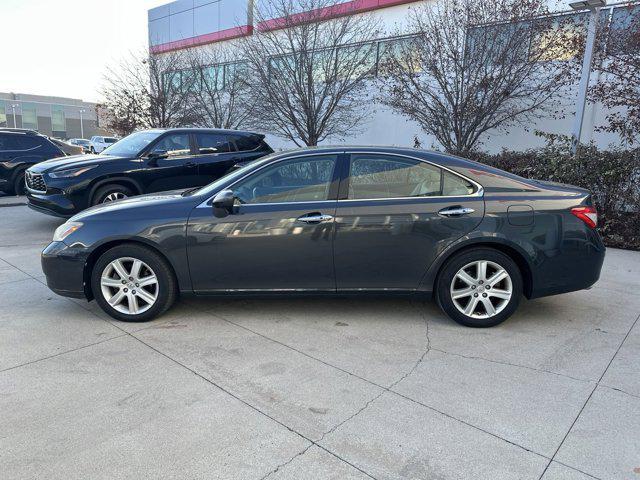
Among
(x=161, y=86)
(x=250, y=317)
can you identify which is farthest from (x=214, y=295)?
(x=161, y=86)

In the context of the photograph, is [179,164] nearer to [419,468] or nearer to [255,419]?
[255,419]

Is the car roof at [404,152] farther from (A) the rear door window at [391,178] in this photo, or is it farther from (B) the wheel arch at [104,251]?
(B) the wheel arch at [104,251]

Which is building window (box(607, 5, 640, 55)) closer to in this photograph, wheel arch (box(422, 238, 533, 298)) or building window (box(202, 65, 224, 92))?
wheel arch (box(422, 238, 533, 298))

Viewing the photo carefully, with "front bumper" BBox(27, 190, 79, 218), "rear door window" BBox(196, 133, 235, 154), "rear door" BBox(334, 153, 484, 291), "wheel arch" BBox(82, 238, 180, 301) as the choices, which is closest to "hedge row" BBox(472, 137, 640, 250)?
Result: "rear door" BBox(334, 153, 484, 291)

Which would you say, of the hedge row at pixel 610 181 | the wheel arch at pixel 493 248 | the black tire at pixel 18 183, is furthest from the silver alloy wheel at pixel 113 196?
the hedge row at pixel 610 181

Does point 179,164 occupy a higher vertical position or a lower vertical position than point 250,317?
higher

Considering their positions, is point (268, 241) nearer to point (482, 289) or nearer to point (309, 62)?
point (482, 289)

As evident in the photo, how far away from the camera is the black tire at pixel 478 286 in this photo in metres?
4.06

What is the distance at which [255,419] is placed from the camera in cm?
277

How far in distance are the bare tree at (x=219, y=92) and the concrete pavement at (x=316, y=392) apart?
13.5 metres

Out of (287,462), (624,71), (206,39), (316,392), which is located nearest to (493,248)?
(316,392)

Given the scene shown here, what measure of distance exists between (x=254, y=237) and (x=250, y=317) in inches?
32.1

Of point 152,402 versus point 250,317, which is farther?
point 250,317

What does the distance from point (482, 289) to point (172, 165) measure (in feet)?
20.6
